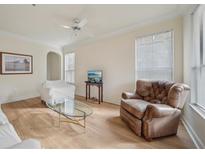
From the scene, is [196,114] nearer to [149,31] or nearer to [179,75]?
[179,75]

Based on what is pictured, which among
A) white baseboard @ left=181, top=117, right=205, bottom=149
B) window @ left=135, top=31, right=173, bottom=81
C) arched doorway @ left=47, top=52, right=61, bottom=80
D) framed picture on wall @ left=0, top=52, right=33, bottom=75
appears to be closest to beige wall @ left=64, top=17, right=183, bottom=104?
window @ left=135, top=31, right=173, bottom=81

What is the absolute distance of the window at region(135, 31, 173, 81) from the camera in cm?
360

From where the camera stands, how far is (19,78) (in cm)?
538

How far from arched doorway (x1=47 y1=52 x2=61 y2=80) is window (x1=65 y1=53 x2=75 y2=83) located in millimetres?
423

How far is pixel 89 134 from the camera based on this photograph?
2598 millimetres

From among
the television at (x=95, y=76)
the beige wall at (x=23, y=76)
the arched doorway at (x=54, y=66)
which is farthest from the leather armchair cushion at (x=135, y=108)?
the arched doorway at (x=54, y=66)

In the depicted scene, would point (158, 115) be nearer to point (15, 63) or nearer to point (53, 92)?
point (53, 92)

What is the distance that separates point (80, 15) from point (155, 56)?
7.25 ft

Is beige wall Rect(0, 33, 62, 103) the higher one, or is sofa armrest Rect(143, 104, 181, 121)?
beige wall Rect(0, 33, 62, 103)

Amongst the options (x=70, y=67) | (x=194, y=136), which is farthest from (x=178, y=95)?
(x=70, y=67)

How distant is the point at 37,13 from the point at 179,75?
12.0ft

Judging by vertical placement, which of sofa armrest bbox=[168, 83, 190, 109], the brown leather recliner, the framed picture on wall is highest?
the framed picture on wall

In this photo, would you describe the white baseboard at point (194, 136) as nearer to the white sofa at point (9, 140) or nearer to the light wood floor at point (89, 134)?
the light wood floor at point (89, 134)

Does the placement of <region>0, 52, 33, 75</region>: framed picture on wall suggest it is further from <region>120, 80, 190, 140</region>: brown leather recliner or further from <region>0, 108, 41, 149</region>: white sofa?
<region>120, 80, 190, 140</region>: brown leather recliner
